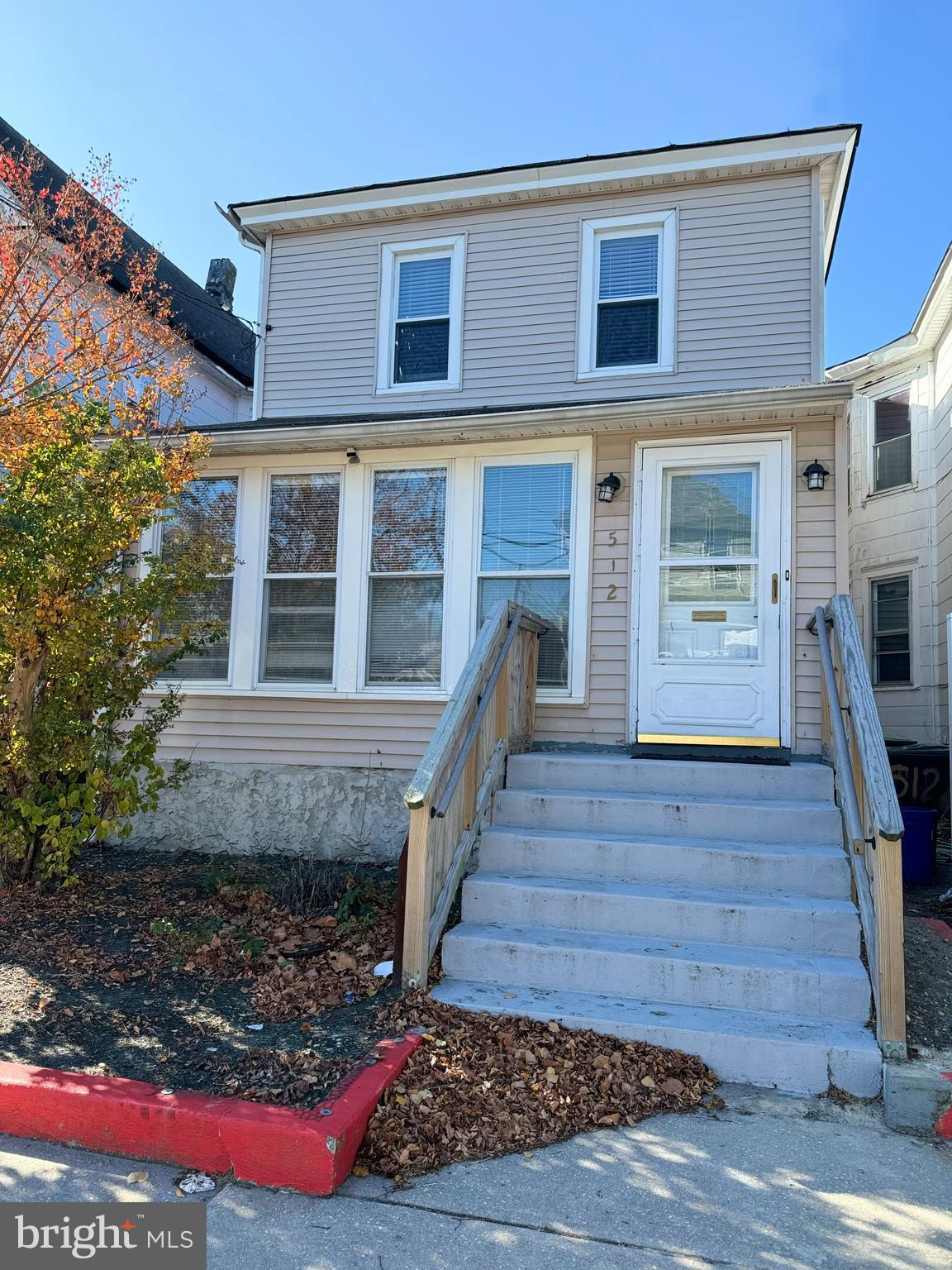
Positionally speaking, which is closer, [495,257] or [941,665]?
[495,257]

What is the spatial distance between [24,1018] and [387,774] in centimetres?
329

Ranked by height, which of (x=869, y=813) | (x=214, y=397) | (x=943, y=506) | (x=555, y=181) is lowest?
(x=869, y=813)

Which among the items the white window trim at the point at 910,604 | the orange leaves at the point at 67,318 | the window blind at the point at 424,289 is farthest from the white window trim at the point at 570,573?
the white window trim at the point at 910,604

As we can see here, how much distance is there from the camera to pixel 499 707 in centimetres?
539

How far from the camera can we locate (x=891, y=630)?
11.5 meters

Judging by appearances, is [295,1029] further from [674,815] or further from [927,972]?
[927,972]

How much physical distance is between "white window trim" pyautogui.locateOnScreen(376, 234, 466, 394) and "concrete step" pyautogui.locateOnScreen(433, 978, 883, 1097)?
18.5ft

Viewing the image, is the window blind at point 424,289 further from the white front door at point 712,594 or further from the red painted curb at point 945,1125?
the red painted curb at point 945,1125

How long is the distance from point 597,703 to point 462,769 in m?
2.10

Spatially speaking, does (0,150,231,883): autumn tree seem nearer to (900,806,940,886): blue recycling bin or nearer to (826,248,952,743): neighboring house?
(900,806,940,886): blue recycling bin

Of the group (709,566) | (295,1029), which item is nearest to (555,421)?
(709,566)

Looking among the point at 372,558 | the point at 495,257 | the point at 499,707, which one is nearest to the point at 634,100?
the point at 495,257

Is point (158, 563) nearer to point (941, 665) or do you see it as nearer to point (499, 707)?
point (499, 707)

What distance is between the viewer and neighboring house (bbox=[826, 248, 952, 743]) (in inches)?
404
